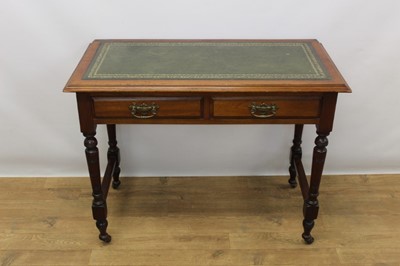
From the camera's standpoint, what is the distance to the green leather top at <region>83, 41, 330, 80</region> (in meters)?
1.96

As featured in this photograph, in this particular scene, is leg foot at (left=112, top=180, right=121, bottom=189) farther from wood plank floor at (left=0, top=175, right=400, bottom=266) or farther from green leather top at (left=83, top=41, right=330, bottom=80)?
green leather top at (left=83, top=41, right=330, bottom=80)

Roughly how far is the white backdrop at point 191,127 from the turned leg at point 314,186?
1.87 ft

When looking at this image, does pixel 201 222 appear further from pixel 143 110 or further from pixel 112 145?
→ pixel 143 110

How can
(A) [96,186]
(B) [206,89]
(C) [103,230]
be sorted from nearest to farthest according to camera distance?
(B) [206,89]
(A) [96,186]
(C) [103,230]

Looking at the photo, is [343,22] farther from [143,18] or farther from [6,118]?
[6,118]

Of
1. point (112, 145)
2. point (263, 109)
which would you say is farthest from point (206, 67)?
point (112, 145)

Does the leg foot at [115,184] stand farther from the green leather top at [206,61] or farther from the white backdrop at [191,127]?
the green leather top at [206,61]

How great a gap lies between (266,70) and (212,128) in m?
0.79

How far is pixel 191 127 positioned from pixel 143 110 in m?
0.80

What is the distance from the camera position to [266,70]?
2.00 m

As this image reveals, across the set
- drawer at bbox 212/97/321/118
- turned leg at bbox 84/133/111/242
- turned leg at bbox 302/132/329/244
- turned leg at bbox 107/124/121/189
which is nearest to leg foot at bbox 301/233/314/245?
turned leg at bbox 302/132/329/244

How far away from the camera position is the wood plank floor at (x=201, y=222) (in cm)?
230

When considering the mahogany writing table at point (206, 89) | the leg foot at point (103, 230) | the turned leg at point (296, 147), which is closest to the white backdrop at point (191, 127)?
the turned leg at point (296, 147)

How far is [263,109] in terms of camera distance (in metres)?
1.94
